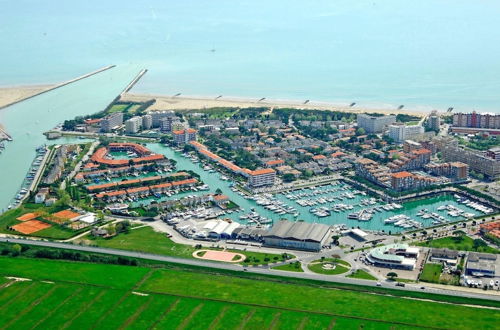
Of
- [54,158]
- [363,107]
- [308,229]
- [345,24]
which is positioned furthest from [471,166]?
[345,24]

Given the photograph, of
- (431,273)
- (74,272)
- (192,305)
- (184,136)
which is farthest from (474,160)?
(74,272)

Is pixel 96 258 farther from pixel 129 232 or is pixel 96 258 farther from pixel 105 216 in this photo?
pixel 105 216

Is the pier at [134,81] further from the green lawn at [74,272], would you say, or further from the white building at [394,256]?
the white building at [394,256]

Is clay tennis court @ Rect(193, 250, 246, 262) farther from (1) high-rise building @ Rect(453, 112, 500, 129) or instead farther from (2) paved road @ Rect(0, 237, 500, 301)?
(1) high-rise building @ Rect(453, 112, 500, 129)

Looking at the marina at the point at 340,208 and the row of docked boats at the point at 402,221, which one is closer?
the row of docked boats at the point at 402,221

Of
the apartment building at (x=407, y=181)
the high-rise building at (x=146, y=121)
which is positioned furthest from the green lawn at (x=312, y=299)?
the high-rise building at (x=146, y=121)
